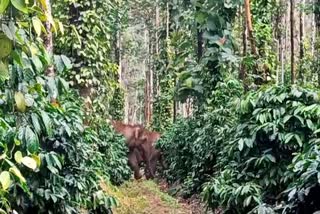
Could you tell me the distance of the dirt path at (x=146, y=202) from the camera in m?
8.16

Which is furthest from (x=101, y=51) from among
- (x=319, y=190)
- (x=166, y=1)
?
(x=166, y=1)

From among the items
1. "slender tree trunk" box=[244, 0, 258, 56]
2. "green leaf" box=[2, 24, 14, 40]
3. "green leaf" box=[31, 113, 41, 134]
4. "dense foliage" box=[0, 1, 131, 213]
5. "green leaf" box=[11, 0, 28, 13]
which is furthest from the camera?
"slender tree trunk" box=[244, 0, 258, 56]

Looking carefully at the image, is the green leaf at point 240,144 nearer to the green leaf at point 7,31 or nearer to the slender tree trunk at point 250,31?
the slender tree trunk at point 250,31

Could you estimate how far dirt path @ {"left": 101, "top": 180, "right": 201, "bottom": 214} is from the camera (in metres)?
8.16

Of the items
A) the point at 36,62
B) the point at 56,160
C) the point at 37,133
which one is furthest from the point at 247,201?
the point at 36,62

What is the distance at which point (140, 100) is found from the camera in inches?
1288

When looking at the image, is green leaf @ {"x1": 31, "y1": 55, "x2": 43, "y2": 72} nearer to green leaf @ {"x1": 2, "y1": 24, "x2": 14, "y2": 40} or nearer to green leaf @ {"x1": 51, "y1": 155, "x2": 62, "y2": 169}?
green leaf @ {"x1": 2, "y1": 24, "x2": 14, "y2": 40}

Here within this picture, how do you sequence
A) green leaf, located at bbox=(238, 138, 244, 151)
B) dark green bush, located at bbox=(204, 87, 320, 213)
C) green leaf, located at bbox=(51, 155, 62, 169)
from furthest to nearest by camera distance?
1. green leaf, located at bbox=(238, 138, 244, 151)
2. dark green bush, located at bbox=(204, 87, 320, 213)
3. green leaf, located at bbox=(51, 155, 62, 169)

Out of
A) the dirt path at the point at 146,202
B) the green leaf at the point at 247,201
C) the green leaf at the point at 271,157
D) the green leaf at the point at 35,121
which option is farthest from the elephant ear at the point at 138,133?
the green leaf at the point at 35,121

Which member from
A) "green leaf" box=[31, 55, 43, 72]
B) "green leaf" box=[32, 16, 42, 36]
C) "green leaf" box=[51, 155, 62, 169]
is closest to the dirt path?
"green leaf" box=[51, 155, 62, 169]

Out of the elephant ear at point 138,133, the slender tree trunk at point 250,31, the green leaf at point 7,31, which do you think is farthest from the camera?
the elephant ear at point 138,133

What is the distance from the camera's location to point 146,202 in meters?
9.28

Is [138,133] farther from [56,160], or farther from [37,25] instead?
[37,25]

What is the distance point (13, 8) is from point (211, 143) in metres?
6.58
